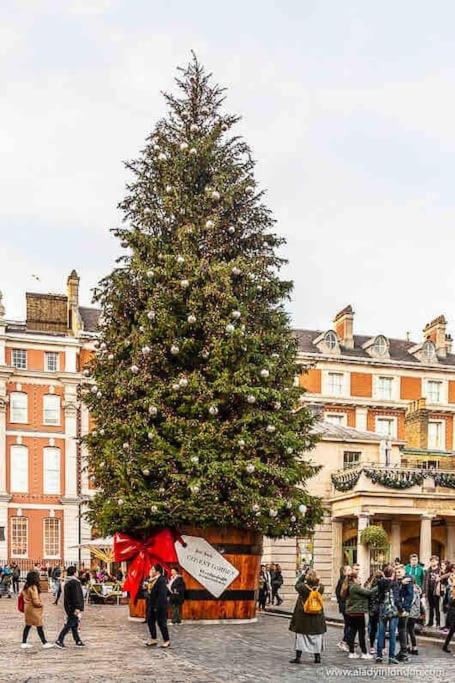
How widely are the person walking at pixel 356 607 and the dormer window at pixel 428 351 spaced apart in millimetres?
49213

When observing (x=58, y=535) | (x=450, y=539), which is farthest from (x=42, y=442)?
(x=450, y=539)

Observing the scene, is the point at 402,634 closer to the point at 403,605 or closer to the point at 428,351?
the point at 403,605

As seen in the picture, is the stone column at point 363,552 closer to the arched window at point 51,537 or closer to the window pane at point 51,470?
the arched window at point 51,537

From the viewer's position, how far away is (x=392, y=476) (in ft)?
127

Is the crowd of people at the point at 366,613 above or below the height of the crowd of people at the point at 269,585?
above

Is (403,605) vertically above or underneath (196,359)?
underneath

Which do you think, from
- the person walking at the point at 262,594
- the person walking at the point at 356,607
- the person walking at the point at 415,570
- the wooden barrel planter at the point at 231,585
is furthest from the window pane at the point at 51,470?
the person walking at the point at 356,607

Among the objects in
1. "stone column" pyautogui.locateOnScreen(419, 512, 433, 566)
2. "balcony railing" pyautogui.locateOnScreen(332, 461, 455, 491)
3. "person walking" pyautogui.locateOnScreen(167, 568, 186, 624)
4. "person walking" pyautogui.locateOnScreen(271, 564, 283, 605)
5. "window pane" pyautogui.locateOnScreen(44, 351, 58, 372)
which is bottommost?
"person walking" pyautogui.locateOnScreen(271, 564, 283, 605)

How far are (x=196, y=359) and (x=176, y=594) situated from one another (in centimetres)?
558

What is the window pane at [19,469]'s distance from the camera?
191ft

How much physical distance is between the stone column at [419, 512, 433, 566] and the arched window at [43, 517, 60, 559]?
83.6 feet

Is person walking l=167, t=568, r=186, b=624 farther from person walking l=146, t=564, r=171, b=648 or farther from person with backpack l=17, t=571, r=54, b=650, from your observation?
person with backpack l=17, t=571, r=54, b=650

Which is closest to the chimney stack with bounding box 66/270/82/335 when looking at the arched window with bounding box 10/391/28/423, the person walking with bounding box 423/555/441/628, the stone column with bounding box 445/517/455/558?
the arched window with bounding box 10/391/28/423

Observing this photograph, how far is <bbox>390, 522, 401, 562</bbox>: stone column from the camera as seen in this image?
41156 millimetres
